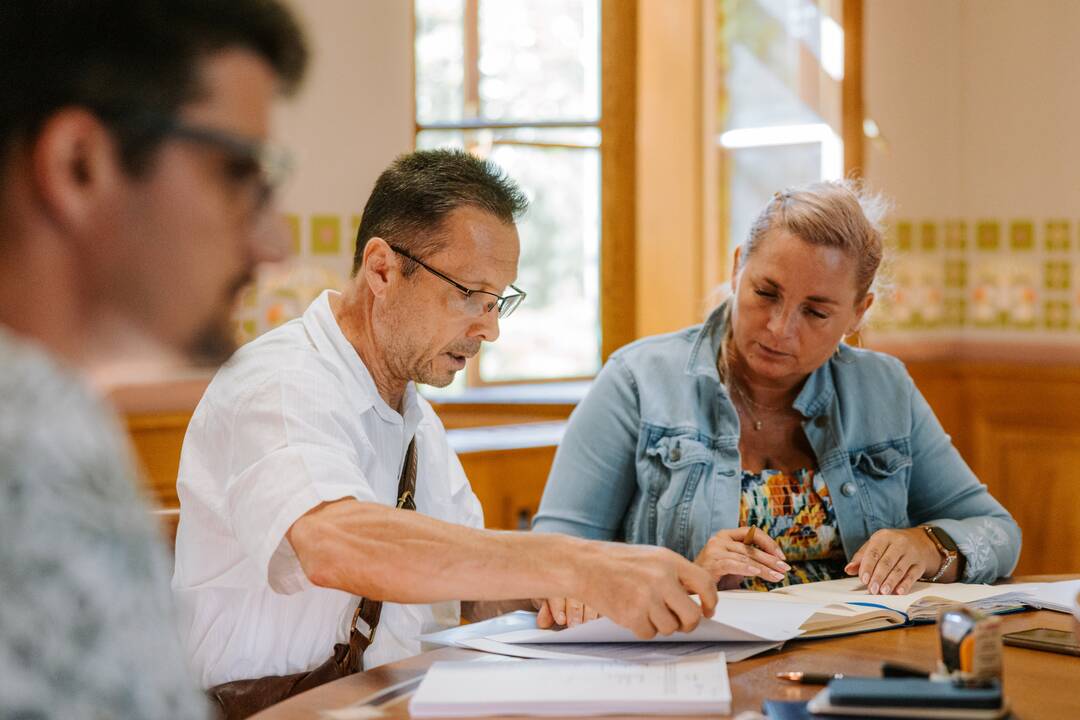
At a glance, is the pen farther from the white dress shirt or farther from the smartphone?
the white dress shirt

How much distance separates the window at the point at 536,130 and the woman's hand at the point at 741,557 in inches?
72.7

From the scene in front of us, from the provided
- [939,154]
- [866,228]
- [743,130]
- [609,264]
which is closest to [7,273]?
[866,228]

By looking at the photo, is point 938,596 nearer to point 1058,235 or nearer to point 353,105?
point 353,105

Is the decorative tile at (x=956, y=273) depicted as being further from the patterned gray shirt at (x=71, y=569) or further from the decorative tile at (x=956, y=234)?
the patterned gray shirt at (x=71, y=569)

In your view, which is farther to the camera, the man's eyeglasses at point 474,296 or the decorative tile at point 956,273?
the decorative tile at point 956,273

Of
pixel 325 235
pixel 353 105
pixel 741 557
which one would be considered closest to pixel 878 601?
pixel 741 557

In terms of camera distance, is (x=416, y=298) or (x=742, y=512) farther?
(x=742, y=512)

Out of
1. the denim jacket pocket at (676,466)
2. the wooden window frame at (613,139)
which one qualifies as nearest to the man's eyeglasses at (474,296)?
the denim jacket pocket at (676,466)

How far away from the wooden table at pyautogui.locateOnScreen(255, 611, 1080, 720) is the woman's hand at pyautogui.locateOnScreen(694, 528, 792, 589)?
216mm

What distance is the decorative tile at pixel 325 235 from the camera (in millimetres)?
3051

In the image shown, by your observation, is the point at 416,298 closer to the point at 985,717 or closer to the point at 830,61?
the point at 985,717

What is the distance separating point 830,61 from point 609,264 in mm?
1113

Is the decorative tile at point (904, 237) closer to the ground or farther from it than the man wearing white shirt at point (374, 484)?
farther from it

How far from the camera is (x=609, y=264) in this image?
3.46 metres
